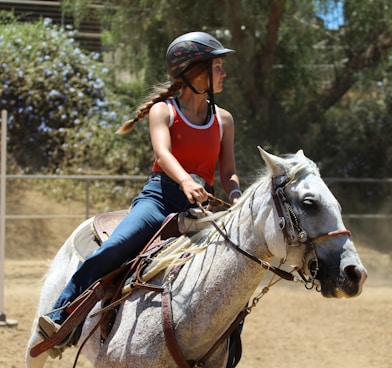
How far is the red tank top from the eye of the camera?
385cm

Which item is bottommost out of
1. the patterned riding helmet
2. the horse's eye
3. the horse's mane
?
the horse's mane

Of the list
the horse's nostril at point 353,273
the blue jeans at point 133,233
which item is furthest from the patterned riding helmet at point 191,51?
the horse's nostril at point 353,273

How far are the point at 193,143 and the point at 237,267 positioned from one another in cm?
78

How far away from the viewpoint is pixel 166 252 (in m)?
3.71

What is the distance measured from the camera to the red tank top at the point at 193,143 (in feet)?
12.6

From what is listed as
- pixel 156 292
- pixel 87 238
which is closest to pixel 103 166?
pixel 87 238

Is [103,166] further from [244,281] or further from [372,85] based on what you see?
[244,281]

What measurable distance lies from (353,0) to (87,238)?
9946 millimetres

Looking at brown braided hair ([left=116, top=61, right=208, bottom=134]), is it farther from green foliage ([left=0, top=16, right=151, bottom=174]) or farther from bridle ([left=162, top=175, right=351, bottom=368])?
green foliage ([left=0, top=16, right=151, bottom=174])

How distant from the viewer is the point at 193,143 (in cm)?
386

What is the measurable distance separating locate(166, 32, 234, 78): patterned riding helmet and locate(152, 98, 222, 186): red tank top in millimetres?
206

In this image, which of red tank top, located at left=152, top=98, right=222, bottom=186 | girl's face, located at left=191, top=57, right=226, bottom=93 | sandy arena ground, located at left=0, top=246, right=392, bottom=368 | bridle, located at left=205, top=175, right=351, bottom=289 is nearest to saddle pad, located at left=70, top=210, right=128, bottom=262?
red tank top, located at left=152, top=98, right=222, bottom=186

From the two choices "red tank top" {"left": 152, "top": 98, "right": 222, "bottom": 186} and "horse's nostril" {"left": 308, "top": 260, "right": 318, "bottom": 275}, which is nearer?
"horse's nostril" {"left": 308, "top": 260, "right": 318, "bottom": 275}

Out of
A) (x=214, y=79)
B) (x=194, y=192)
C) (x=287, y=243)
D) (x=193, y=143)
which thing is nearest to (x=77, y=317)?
(x=194, y=192)
